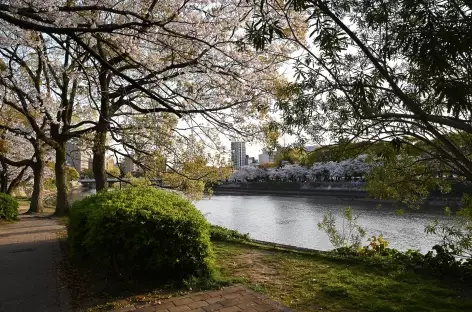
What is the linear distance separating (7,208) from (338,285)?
42.7 feet

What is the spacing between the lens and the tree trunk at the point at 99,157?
1131cm

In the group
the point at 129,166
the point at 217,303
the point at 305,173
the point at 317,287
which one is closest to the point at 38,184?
the point at 129,166

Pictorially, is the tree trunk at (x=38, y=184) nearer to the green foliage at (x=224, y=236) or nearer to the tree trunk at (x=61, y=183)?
the tree trunk at (x=61, y=183)

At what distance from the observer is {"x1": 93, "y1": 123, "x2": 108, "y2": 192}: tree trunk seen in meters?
11.3

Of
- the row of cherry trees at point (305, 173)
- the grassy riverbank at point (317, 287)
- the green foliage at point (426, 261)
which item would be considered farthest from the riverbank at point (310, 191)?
the grassy riverbank at point (317, 287)

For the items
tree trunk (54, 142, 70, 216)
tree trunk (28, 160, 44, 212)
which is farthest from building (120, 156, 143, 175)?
tree trunk (28, 160, 44, 212)

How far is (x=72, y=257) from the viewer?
267 inches

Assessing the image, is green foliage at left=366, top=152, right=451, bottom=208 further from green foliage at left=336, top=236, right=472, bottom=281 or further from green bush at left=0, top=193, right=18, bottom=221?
green bush at left=0, top=193, right=18, bottom=221

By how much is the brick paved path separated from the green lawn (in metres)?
0.25

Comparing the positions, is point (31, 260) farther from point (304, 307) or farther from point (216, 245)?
point (304, 307)

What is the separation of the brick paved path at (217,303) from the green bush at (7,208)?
1179cm

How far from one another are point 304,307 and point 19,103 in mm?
13995

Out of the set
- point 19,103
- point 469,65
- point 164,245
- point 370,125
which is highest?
point 19,103

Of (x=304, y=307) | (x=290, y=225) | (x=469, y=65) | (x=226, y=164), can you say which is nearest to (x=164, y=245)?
(x=304, y=307)
